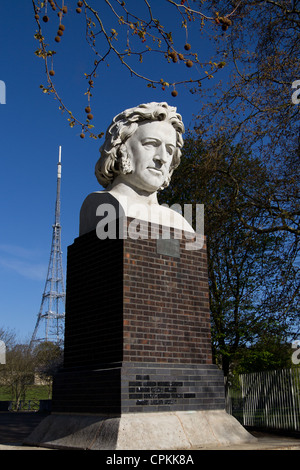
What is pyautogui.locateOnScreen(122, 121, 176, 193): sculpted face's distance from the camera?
7320 mm

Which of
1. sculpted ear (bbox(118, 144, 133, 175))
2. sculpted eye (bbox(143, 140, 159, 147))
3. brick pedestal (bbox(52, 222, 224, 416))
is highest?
sculpted eye (bbox(143, 140, 159, 147))

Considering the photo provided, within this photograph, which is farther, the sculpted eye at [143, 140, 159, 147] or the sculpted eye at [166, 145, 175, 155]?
the sculpted eye at [166, 145, 175, 155]

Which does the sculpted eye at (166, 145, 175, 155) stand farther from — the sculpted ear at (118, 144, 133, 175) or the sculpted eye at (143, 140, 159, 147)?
the sculpted ear at (118, 144, 133, 175)

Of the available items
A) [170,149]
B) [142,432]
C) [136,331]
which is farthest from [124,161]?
[142,432]

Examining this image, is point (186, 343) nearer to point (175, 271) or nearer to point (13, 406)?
point (175, 271)

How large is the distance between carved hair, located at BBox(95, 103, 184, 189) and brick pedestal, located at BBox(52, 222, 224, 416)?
108 cm

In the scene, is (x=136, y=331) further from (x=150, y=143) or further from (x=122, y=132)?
(x=122, y=132)

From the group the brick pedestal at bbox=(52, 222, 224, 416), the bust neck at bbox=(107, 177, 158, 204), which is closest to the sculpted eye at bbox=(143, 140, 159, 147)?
the bust neck at bbox=(107, 177, 158, 204)

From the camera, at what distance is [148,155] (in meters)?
7.33

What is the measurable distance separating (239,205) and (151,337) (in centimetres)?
698

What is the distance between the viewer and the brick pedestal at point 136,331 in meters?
6.06

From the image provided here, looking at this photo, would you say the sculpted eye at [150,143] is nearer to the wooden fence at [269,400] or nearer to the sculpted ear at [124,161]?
the sculpted ear at [124,161]

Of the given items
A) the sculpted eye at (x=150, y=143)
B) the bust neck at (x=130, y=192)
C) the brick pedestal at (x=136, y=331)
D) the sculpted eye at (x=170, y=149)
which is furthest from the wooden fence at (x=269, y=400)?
the sculpted eye at (x=150, y=143)

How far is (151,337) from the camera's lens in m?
6.42
